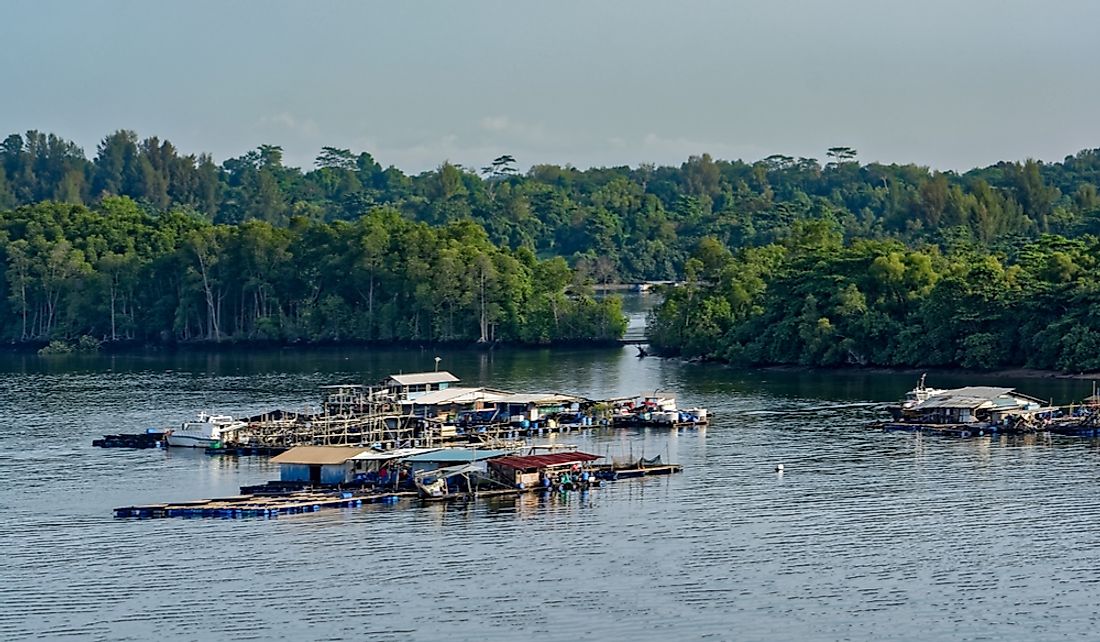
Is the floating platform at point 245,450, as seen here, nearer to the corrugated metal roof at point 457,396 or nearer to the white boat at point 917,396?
the corrugated metal roof at point 457,396

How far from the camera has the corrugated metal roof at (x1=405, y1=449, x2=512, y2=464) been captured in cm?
5628

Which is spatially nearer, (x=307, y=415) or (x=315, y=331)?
(x=307, y=415)

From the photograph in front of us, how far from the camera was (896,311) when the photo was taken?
309 ft

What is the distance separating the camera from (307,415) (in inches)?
2766

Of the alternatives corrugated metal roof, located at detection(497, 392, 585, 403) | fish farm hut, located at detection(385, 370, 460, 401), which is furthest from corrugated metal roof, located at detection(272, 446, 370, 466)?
fish farm hut, located at detection(385, 370, 460, 401)

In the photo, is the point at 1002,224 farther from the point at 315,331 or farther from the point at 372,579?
the point at 372,579

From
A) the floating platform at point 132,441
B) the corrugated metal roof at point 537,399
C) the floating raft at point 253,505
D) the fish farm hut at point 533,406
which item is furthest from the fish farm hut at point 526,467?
the floating platform at point 132,441

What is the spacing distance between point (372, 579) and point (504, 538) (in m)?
5.18

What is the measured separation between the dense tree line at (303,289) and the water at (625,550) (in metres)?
47.5

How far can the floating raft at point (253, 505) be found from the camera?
2036 inches

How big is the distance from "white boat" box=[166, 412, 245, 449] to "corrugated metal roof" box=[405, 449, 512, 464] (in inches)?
454

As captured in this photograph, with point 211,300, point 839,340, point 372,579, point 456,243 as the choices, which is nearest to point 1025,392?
point 839,340

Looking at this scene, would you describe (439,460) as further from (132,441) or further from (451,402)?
(451,402)

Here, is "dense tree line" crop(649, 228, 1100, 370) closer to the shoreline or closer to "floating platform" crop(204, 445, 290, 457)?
the shoreline
